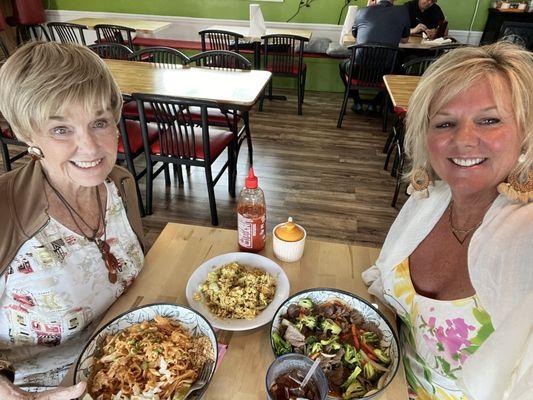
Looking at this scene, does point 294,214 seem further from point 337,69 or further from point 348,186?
point 337,69

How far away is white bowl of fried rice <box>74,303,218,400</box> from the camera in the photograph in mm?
757

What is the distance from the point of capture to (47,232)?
965mm

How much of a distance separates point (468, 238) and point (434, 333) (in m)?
0.28

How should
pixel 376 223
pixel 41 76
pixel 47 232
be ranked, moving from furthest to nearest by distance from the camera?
pixel 376 223, pixel 47 232, pixel 41 76

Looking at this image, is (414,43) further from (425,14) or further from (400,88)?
(400,88)

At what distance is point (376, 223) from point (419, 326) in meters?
1.82

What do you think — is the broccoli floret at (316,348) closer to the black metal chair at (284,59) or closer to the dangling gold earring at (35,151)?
the dangling gold earring at (35,151)

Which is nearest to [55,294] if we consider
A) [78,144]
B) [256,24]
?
[78,144]

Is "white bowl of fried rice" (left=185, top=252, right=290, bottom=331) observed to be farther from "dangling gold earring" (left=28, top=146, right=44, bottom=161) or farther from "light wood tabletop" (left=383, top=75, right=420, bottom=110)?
"light wood tabletop" (left=383, top=75, right=420, bottom=110)

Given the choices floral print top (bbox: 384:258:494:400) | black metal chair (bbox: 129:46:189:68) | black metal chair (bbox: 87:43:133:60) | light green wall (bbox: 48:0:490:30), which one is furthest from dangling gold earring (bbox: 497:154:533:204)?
light green wall (bbox: 48:0:490:30)

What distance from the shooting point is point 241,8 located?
17.9 feet

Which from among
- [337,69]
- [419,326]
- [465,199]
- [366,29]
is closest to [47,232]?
[419,326]

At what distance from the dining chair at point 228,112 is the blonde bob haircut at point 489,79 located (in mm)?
1826

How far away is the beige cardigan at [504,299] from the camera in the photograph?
709 mm
